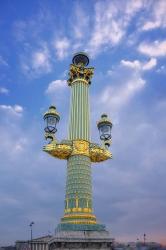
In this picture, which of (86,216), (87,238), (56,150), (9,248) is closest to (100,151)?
(56,150)

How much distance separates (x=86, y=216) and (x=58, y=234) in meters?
4.50

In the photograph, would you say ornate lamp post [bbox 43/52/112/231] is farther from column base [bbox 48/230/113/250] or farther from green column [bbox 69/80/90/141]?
column base [bbox 48/230/113/250]

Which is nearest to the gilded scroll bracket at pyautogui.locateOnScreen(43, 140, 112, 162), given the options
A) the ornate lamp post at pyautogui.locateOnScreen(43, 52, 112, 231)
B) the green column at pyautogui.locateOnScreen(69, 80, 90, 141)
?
the ornate lamp post at pyautogui.locateOnScreen(43, 52, 112, 231)

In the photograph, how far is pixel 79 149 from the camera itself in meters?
47.8

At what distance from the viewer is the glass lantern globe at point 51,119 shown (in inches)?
1918

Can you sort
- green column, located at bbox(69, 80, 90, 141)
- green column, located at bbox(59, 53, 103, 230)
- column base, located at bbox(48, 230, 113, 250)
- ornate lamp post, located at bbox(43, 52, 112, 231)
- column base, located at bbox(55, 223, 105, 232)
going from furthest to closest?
green column, located at bbox(69, 80, 90, 141) → ornate lamp post, located at bbox(43, 52, 112, 231) → green column, located at bbox(59, 53, 103, 230) → column base, located at bbox(55, 223, 105, 232) → column base, located at bbox(48, 230, 113, 250)

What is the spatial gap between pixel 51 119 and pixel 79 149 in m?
6.32

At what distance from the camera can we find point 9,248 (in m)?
110

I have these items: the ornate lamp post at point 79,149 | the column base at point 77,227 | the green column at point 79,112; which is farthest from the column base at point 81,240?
the green column at point 79,112

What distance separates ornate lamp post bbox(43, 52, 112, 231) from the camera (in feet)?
144

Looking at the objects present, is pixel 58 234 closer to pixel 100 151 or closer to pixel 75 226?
pixel 75 226

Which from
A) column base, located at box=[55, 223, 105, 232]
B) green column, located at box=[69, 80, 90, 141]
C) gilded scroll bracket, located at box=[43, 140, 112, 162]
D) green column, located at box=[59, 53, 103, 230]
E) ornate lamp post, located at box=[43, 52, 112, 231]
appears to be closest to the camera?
column base, located at box=[55, 223, 105, 232]

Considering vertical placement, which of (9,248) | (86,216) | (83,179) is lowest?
(9,248)

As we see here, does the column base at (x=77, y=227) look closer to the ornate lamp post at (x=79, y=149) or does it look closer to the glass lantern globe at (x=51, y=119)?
the ornate lamp post at (x=79, y=149)
